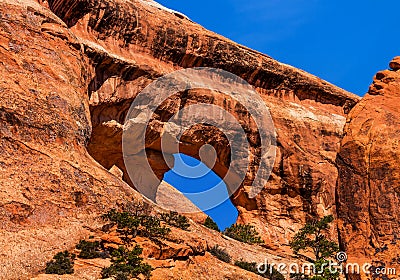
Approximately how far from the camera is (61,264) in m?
23.0

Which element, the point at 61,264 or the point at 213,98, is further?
the point at 213,98

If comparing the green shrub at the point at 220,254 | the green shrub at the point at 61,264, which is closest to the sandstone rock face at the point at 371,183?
the green shrub at the point at 61,264

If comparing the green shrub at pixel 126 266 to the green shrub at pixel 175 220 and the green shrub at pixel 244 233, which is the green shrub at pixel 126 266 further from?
the green shrub at pixel 244 233

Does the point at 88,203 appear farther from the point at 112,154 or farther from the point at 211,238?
the point at 112,154

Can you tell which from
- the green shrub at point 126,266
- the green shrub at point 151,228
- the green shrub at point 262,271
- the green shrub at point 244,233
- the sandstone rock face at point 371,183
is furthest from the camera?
the green shrub at point 244,233

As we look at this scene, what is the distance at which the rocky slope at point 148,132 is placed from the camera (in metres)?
18.0

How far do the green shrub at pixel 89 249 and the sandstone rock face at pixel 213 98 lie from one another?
61.0 ft

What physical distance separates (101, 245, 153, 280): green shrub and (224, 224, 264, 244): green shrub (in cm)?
1760

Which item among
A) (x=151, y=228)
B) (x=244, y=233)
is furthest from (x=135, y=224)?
(x=244, y=233)

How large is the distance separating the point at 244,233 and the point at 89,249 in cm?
2079

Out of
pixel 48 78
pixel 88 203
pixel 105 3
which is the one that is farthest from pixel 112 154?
pixel 88 203

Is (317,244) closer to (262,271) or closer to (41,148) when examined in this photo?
(262,271)

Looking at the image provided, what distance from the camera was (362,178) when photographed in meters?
17.5

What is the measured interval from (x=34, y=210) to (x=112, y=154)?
75.5ft
